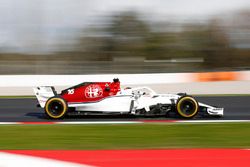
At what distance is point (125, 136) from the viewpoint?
27.6 feet

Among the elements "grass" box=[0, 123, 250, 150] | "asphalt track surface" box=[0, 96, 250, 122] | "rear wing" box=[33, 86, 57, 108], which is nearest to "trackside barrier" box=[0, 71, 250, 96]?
"asphalt track surface" box=[0, 96, 250, 122]

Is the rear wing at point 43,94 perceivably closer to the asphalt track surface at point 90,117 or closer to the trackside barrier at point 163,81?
the asphalt track surface at point 90,117

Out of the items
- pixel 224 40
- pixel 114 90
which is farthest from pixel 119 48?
pixel 114 90

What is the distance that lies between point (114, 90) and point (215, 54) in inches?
631

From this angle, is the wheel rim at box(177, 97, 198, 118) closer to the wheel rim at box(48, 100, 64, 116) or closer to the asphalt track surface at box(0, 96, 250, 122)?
the asphalt track surface at box(0, 96, 250, 122)

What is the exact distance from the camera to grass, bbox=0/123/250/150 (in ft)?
25.0

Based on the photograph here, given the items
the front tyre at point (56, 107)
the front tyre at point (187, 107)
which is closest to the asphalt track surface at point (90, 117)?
the front tyre at point (56, 107)

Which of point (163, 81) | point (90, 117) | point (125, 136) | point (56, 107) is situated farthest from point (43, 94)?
point (163, 81)

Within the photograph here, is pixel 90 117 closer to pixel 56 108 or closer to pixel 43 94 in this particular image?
pixel 56 108

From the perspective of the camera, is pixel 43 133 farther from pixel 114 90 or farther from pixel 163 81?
pixel 163 81

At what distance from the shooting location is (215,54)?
85.8ft

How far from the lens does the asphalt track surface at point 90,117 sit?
11227 mm

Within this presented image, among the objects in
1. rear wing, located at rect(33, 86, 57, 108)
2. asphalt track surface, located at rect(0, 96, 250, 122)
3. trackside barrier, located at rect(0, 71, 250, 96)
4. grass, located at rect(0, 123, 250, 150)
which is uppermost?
trackside barrier, located at rect(0, 71, 250, 96)

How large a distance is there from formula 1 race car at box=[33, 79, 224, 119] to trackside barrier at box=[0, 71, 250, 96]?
24.3 feet
